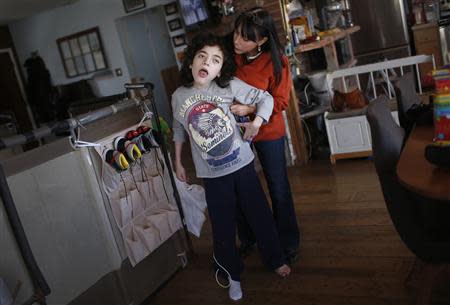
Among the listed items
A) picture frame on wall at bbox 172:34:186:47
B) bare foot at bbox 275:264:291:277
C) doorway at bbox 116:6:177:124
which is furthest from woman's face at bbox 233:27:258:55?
doorway at bbox 116:6:177:124

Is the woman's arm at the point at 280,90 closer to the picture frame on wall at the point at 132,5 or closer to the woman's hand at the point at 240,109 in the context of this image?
the woman's hand at the point at 240,109

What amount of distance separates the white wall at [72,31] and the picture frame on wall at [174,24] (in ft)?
0.97

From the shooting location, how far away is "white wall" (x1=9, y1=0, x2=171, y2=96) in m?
6.54

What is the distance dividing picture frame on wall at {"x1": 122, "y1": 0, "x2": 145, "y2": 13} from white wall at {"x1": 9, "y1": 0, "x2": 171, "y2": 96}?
0.28 ft

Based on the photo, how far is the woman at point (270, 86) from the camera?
2.09 metres

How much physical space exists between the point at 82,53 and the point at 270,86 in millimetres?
5477

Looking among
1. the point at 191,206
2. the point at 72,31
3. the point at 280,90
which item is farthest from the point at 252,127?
the point at 72,31

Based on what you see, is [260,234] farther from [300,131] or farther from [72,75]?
[72,75]

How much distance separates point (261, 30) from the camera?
2080mm

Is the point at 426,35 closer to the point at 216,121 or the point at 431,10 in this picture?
the point at 431,10

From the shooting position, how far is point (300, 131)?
392 centimetres

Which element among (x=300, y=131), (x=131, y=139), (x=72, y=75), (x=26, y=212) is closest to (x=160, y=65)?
(x=72, y=75)

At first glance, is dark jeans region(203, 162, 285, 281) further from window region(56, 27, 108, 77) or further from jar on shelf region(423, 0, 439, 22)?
window region(56, 27, 108, 77)

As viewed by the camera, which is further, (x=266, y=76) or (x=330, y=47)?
(x=330, y=47)
